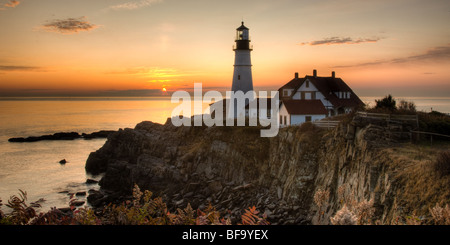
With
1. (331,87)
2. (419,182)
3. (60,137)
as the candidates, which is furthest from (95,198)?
(60,137)

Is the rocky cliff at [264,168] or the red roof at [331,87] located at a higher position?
the red roof at [331,87]

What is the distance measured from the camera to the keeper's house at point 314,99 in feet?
118

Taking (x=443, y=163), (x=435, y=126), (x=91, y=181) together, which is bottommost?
(x=91, y=181)

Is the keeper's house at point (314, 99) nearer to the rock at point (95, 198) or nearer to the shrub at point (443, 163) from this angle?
the rock at point (95, 198)

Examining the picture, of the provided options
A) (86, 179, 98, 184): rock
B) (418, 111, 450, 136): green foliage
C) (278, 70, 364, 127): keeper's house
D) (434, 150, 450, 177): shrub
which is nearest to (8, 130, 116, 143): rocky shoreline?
(86, 179, 98, 184): rock

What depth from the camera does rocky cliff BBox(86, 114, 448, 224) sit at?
17066 millimetres

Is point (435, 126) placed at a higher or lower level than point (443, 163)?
higher

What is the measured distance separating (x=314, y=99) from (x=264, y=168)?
13.7 m

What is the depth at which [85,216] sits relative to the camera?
4.80m

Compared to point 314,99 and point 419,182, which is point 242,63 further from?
point 419,182

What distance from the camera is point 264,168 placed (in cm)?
3062

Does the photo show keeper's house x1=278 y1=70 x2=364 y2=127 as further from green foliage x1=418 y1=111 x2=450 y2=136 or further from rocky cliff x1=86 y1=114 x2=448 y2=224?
green foliage x1=418 y1=111 x2=450 y2=136

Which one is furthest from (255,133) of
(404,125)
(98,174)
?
(98,174)

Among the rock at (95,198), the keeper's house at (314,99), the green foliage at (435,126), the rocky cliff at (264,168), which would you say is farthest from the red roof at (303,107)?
the rock at (95,198)
